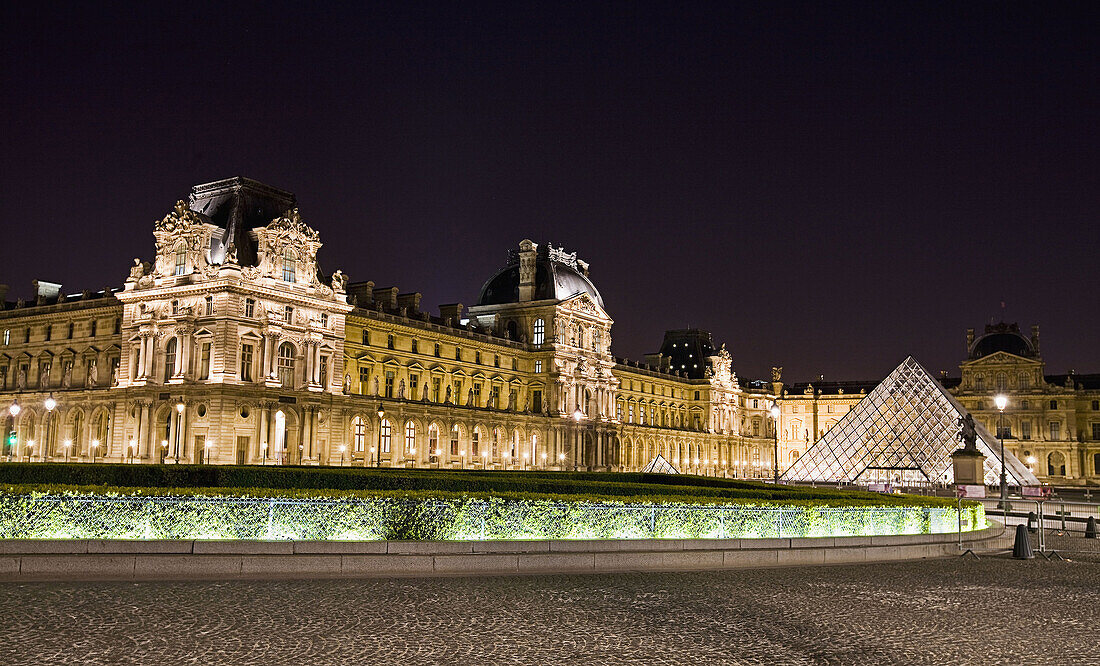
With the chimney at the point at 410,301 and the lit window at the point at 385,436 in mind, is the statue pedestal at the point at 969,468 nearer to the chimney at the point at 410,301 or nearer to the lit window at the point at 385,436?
the lit window at the point at 385,436

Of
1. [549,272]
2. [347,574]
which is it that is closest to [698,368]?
[549,272]

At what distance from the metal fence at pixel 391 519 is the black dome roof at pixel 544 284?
66215 millimetres

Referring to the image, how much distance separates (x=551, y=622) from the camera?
12836mm

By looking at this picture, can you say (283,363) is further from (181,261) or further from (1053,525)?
(1053,525)

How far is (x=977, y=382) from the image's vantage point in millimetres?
111938

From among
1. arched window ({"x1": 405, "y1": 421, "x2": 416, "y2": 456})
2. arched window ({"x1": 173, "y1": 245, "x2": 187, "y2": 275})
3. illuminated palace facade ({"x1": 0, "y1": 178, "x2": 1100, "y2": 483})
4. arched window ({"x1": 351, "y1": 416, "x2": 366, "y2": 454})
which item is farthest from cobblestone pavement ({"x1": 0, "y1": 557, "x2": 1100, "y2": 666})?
arched window ({"x1": 405, "y1": 421, "x2": 416, "y2": 456})

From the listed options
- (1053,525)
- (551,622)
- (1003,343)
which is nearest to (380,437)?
(1053,525)

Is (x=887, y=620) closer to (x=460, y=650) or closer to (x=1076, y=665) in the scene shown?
(x=1076, y=665)

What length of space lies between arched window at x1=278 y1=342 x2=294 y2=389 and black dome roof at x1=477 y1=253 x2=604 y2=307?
32.2m

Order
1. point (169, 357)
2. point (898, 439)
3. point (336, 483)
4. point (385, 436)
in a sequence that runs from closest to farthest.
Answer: point (336, 483) → point (169, 357) → point (385, 436) → point (898, 439)

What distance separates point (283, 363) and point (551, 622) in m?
48.2

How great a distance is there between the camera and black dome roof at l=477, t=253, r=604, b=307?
8850cm

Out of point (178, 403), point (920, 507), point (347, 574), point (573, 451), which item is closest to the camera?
point (347, 574)

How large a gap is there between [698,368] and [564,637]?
110885 mm
